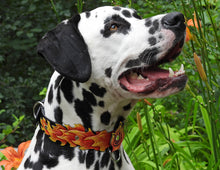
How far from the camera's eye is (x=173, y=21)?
1958 millimetres

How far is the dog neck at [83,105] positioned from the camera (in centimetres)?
210

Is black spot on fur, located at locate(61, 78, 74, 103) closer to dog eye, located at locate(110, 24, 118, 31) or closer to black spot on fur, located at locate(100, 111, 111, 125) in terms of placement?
black spot on fur, located at locate(100, 111, 111, 125)

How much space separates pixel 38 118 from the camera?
223 centimetres

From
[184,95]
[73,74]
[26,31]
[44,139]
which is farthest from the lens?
[26,31]

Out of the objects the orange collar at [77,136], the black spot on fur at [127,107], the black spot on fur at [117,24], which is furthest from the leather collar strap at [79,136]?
the black spot on fur at [117,24]

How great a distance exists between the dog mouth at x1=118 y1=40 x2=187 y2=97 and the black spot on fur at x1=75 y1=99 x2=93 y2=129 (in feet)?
0.72

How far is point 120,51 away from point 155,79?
8.9 inches

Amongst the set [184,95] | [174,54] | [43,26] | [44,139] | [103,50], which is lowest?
[184,95]

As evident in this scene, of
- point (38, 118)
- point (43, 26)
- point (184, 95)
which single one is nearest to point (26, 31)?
point (43, 26)

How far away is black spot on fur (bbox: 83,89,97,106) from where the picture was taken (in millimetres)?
2107

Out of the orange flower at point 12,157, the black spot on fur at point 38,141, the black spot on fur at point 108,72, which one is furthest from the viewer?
the orange flower at point 12,157

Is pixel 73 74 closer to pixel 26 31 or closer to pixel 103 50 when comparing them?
pixel 103 50

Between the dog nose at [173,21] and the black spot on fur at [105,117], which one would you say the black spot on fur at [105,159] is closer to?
the black spot on fur at [105,117]

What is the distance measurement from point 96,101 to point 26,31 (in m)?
3.61
